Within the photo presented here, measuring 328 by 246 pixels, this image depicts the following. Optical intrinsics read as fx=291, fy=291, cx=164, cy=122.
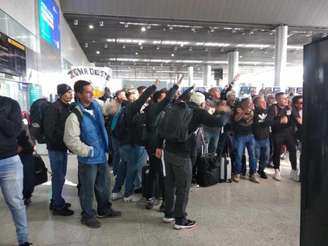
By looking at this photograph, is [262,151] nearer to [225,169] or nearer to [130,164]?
[225,169]

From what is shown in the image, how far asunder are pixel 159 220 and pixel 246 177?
2094 millimetres

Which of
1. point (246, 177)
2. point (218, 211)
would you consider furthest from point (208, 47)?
point (218, 211)

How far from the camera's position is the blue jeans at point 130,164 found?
3.42 meters

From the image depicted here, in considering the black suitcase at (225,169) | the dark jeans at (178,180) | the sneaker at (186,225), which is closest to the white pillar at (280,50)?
the black suitcase at (225,169)

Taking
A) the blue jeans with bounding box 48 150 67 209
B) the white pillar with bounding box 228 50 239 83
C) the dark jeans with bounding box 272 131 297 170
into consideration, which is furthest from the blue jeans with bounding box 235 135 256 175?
the white pillar with bounding box 228 50 239 83

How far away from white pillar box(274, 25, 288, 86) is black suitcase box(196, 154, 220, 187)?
9.07 meters

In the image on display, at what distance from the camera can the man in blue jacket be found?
2609 millimetres

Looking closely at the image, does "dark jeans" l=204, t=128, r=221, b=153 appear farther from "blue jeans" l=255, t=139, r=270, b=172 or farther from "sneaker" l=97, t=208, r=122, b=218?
"sneaker" l=97, t=208, r=122, b=218

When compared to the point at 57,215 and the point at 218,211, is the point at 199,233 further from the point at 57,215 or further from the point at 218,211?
the point at 57,215

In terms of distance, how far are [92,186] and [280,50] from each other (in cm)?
1116

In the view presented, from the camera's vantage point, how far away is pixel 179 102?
107 inches

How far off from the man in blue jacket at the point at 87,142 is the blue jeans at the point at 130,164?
1.67ft

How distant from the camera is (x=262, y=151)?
464 cm

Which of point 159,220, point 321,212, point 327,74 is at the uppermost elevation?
point 327,74
